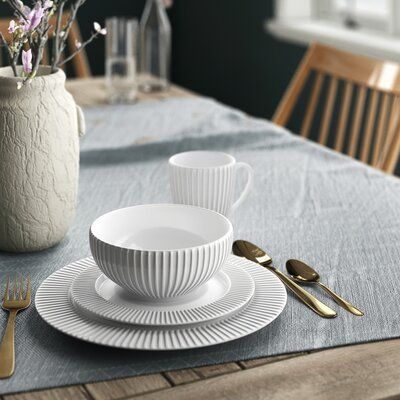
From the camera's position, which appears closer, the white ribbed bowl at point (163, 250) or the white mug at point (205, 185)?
the white ribbed bowl at point (163, 250)

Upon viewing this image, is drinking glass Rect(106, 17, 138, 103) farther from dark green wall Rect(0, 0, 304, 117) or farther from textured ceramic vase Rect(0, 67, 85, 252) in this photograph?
dark green wall Rect(0, 0, 304, 117)

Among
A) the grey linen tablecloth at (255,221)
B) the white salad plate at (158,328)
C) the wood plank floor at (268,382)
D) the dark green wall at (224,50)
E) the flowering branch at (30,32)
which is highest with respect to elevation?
the flowering branch at (30,32)

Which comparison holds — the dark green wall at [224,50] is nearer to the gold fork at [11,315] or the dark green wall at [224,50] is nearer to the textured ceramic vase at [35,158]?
the textured ceramic vase at [35,158]

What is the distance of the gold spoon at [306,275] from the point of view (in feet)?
2.72

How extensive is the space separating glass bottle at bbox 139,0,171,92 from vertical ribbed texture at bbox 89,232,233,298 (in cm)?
130

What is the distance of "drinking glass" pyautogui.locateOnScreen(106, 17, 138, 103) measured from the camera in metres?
1.86

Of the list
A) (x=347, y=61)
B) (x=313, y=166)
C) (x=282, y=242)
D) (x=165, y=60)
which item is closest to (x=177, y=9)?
(x=165, y=60)

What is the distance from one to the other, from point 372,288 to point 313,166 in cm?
52

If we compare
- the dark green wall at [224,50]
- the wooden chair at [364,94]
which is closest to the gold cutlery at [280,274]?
the wooden chair at [364,94]

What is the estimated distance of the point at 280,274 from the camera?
2.92ft

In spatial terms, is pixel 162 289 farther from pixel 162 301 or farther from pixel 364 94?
pixel 364 94

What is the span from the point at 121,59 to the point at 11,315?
3.95ft

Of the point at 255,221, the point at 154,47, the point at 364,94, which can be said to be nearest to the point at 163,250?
the point at 255,221

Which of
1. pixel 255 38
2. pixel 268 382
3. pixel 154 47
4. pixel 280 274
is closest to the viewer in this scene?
pixel 268 382
